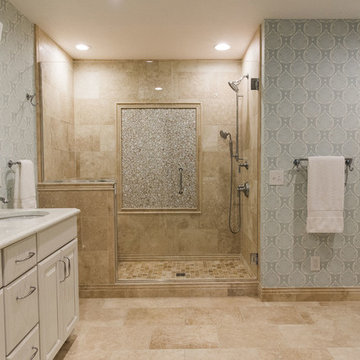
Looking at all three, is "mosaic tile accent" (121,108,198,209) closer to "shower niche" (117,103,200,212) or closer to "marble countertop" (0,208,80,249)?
"shower niche" (117,103,200,212)

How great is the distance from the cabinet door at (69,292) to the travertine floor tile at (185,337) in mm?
544

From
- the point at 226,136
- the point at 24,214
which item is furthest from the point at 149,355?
the point at 226,136

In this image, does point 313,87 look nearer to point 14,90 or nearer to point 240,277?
point 240,277

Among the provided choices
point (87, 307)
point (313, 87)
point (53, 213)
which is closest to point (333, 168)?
point (313, 87)

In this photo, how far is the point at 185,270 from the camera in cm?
335

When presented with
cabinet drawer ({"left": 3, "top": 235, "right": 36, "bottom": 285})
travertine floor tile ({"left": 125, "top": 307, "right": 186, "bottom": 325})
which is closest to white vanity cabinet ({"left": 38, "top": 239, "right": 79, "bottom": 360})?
cabinet drawer ({"left": 3, "top": 235, "right": 36, "bottom": 285})

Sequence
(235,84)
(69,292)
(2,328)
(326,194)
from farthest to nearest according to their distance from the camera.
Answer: (235,84) → (326,194) → (69,292) → (2,328)

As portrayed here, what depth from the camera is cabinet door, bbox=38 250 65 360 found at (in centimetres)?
166

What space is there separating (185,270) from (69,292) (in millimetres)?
1518

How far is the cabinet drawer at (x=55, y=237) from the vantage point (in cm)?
166

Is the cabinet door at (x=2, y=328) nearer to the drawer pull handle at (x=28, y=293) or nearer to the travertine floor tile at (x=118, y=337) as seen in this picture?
the drawer pull handle at (x=28, y=293)

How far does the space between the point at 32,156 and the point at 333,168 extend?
8.18ft

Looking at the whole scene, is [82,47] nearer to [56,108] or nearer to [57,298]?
[56,108]

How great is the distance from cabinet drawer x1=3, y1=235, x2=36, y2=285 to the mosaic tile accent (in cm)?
211
